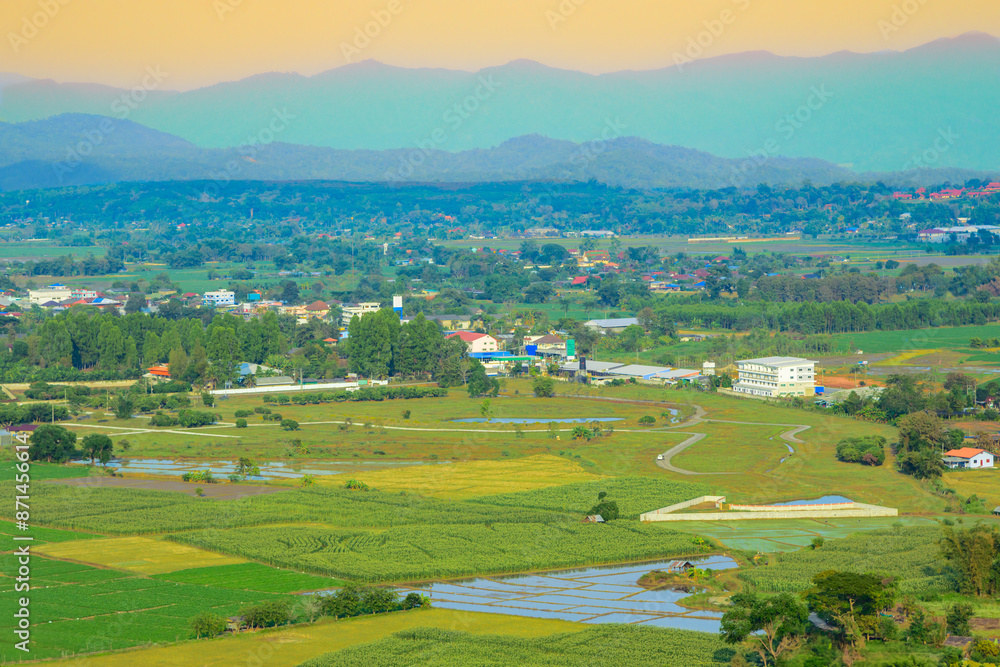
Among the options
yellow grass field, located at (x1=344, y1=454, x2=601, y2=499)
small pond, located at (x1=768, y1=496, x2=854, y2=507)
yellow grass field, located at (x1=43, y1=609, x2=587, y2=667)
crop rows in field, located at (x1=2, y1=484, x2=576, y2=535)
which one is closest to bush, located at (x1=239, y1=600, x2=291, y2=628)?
yellow grass field, located at (x1=43, y1=609, x2=587, y2=667)

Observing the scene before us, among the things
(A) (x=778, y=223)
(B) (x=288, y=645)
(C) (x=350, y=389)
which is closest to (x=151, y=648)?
(B) (x=288, y=645)

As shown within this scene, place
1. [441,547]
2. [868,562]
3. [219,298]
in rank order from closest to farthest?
1. [868,562]
2. [441,547]
3. [219,298]

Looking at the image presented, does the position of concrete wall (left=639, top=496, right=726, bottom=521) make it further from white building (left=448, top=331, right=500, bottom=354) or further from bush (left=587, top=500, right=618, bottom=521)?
white building (left=448, top=331, right=500, bottom=354)

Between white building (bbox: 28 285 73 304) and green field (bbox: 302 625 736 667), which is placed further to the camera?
white building (bbox: 28 285 73 304)

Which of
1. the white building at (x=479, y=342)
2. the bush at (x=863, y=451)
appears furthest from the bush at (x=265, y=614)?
the white building at (x=479, y=342)

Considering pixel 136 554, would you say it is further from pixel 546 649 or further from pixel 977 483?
pixel 977 483

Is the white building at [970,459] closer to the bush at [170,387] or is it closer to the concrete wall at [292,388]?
the concrete wall at [292,388]

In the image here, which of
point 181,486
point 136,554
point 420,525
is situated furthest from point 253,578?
point 181,486

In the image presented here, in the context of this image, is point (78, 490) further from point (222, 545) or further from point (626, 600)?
point (626, 600)
